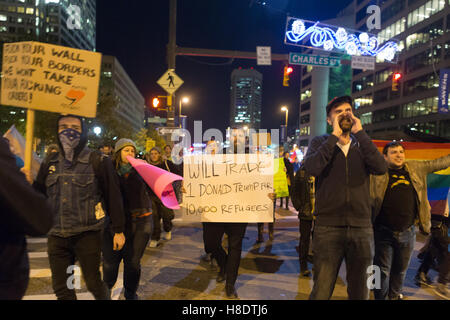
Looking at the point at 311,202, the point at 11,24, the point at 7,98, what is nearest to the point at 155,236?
the point at 311,202

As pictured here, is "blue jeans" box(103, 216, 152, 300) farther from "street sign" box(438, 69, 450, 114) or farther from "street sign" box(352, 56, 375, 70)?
"street sign" box(438, 69, 450, 114)

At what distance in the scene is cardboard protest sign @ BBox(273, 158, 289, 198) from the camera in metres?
7.43

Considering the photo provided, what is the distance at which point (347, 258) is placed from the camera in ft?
9.12

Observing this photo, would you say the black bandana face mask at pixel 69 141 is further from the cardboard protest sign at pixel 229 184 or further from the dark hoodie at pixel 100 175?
the cardboard protest sign at pixel 229 184

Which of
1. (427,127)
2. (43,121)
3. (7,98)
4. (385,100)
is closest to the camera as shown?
(7,98)

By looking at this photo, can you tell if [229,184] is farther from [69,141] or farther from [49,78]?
[49,78]

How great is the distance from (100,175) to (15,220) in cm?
142

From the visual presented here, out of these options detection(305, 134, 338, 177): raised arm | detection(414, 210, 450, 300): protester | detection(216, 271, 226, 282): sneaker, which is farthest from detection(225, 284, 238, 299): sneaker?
detection(414, 210, 450, 300): protester

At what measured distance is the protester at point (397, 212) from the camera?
3.49m

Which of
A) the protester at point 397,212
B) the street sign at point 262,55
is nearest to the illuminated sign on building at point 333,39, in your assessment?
the street sign at point 262,55

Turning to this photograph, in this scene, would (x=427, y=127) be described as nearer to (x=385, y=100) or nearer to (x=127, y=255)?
(x=385, y=100)

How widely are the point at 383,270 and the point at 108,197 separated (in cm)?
312

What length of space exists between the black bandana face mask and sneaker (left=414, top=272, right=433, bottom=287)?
5083mm
